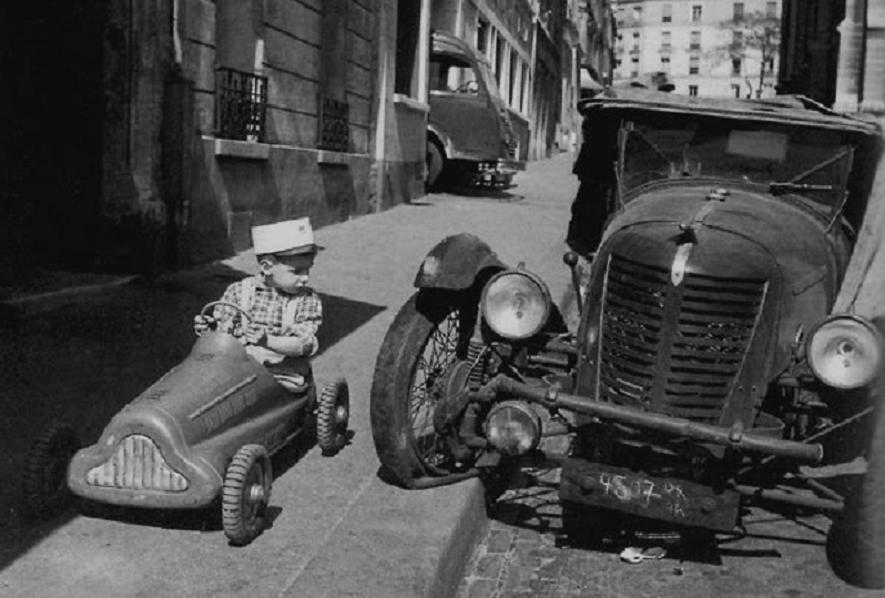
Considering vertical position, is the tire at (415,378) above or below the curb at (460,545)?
above

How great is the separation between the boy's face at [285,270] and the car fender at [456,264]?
53 centimetres

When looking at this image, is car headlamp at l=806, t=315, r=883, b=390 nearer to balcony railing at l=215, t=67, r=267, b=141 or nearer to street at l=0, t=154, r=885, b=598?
street at l=0, t=154, r=885, b=598

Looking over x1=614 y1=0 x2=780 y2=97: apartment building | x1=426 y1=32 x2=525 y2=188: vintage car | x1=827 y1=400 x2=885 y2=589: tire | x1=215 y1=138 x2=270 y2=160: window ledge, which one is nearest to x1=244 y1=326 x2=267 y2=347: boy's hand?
x1=827 y1=400 x2=885 y2=589: tire

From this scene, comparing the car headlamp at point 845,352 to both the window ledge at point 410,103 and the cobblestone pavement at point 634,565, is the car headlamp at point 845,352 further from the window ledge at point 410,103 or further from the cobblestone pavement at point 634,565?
the window ledge at point 410,103

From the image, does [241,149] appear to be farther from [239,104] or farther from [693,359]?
[693,359]

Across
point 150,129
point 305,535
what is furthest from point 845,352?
point 150,129

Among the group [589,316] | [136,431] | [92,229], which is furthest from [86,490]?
[92,229]

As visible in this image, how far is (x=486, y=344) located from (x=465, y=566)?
3.24ft

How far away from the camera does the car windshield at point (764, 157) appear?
544 centimetres

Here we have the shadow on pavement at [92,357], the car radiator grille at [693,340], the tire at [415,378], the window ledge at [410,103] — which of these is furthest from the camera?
the window ledge at [410,103]

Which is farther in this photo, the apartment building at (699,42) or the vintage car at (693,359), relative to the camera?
the apartment building at (699,42)

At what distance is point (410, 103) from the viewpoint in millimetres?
17609

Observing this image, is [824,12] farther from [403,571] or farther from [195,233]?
[403,571]

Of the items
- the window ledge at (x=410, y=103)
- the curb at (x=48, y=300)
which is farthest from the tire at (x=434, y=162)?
the curb at (x=48, y=300)
